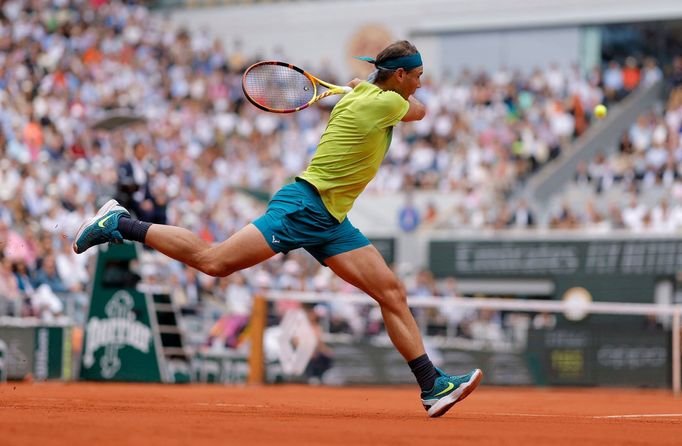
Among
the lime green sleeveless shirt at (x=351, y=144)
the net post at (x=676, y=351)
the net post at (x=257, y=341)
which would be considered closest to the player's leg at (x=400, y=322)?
the lime green sleeveless shirt at (x=351, y=144)

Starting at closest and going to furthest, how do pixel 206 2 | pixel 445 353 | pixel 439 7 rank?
pixel 445 353
pixel 439 7
pixel 206 2

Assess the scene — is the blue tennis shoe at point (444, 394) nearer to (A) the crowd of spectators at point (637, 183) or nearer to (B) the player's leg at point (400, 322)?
(B) the player's leg at point (400, 322)

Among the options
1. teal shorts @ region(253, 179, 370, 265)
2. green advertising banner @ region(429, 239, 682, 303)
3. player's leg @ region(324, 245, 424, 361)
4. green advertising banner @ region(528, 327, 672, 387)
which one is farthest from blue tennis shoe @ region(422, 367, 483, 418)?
green advertising banner @ region(429, 239, 682, 303)

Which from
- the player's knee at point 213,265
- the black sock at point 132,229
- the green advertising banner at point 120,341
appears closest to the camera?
the player's knee at point 213,265

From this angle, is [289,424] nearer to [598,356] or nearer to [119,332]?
[119,332]

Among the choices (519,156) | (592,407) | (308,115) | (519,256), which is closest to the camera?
(592,407)

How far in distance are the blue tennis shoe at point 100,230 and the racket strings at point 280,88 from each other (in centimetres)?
137

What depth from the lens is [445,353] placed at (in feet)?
63.3

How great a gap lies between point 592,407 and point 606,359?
742 cm

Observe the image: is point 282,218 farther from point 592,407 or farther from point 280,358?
point 280,358

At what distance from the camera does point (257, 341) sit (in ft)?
55.1

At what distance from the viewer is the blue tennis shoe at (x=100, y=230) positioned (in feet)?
28.8

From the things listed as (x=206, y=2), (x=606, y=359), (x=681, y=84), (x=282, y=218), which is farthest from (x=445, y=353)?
(x=206, y=2)

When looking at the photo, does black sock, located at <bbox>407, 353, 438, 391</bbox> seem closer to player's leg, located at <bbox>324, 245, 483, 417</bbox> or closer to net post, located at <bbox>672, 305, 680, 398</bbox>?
player's leg, located at <bbox>324, 245, 483, 417</bbox>
